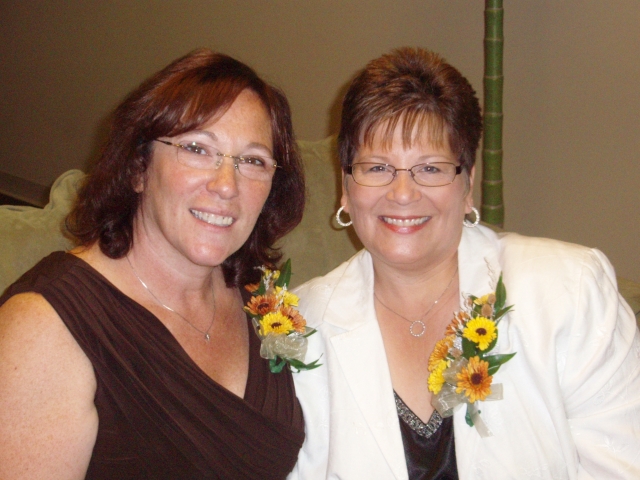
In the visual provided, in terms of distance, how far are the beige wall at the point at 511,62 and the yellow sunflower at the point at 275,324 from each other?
203 centimetres

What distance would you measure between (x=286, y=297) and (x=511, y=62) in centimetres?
208

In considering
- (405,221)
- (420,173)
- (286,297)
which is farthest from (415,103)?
(286,297)

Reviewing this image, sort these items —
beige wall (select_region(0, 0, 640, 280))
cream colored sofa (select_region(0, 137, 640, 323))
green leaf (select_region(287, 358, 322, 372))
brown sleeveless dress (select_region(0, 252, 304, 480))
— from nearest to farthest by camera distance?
brown sleeveless dress (select_region(0, 252, 304, 480)), green leaf (select_region(287, 358, 322, 372)), cream colored sofa (select_region(0, 137, 640, 323)), beige wall (select_region(0, 0, 640, 280))

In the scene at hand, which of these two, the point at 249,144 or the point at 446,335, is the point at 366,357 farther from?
the point at 249,144

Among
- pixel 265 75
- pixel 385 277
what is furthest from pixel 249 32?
pixel 385 277

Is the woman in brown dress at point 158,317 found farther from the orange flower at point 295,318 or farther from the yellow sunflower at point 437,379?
the yellow sunflower at point 437,379

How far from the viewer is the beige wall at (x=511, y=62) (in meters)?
3.10

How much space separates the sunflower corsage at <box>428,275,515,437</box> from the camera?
167 centimetres

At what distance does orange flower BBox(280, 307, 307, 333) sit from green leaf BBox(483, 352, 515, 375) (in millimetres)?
515

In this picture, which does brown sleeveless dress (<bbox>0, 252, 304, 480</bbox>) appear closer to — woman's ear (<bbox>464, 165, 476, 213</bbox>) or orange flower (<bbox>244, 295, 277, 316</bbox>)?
orange flower (<bbox>244, 295, 277, 316</bbox>)

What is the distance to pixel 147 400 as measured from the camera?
1566mm

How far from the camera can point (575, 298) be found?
5.50 feet

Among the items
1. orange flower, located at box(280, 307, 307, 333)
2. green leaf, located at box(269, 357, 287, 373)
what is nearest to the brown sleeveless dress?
green leaf, located at box(269, 357, 287, 373)

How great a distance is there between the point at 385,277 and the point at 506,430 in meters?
0.54
